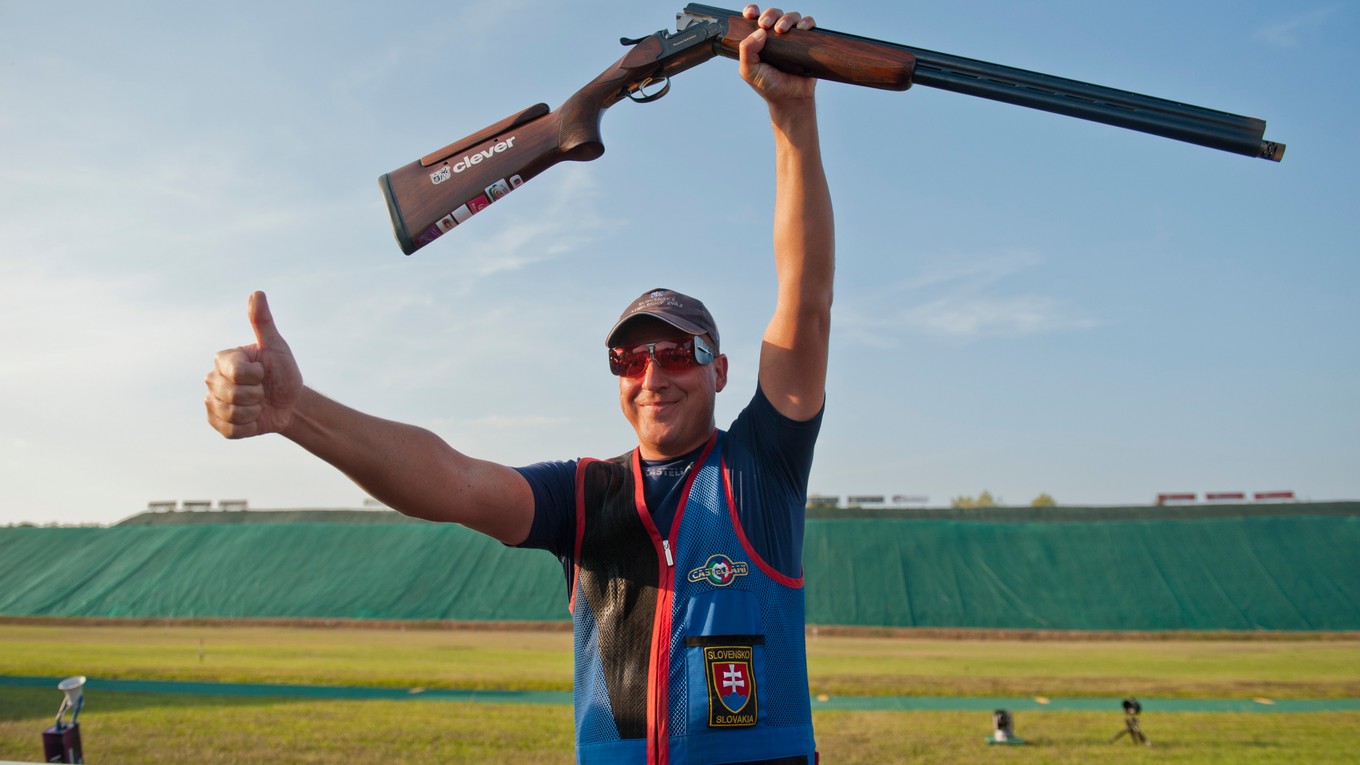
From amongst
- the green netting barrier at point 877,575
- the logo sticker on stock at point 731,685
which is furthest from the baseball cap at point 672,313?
the green netting barrier at point 877,575

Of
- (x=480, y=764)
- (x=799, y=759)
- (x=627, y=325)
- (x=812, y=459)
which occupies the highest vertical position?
(x=627, y=325)

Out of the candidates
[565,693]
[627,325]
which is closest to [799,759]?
[627,325]

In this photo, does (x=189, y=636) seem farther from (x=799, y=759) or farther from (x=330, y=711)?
(x=799, y=759)

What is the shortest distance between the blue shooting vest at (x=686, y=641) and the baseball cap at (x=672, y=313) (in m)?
0.46

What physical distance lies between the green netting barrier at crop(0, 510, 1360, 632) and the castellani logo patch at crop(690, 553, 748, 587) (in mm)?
29085

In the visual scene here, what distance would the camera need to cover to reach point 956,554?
112 ft

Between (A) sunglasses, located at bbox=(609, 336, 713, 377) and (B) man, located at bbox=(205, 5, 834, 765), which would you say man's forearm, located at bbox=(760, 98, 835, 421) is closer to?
(B) man, located at bbox=(205, 5, 834, 765)

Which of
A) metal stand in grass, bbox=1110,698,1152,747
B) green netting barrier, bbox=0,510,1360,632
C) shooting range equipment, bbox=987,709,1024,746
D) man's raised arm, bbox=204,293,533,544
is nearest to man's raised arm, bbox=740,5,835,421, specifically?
man's raised arm, bbox=204,293,533,544

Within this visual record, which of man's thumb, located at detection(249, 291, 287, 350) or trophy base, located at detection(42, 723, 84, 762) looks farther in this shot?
trophy base, located at detection(42, 723, 84, 762)

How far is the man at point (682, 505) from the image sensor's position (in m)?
2.78

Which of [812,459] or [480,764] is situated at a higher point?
[812,459]

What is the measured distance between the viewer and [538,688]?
16250mm

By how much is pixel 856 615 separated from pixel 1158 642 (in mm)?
8509

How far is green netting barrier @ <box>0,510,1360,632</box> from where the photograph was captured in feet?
101
